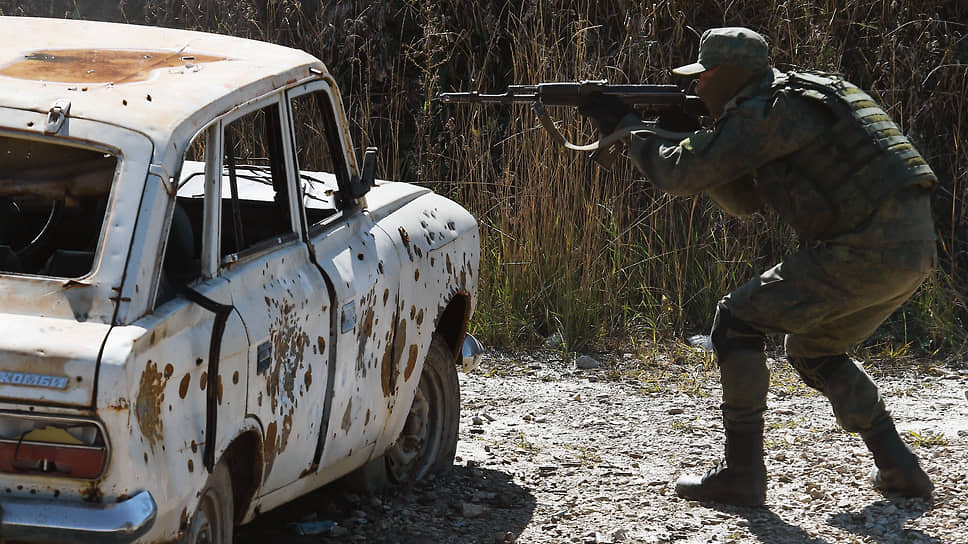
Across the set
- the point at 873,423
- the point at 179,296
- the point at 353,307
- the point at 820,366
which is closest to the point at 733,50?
the point at 820,366

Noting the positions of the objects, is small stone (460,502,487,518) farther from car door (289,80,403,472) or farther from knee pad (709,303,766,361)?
knee pad (709,303,766,361)

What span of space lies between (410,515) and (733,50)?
2.15m

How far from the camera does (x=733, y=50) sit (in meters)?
4.68

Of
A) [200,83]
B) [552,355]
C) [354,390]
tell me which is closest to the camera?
[200,83]

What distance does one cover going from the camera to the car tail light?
2695mm

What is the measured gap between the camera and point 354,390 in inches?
Answer: 161

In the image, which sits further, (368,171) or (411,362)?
(411,362)

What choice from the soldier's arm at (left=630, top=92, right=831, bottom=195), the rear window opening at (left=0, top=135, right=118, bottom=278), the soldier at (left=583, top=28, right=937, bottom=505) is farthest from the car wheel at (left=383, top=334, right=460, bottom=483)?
the rear window opening at (left=0, top=135, right=118, bottom=278)

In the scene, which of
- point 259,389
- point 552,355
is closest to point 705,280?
point 552,355

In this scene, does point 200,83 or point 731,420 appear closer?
point 200,83

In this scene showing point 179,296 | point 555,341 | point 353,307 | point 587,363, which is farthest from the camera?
point 555,341

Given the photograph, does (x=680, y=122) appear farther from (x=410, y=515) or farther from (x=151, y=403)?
(x=151, y=403)

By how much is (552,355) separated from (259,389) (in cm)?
400

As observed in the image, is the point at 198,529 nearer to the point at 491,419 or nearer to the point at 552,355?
the point at 491,419
